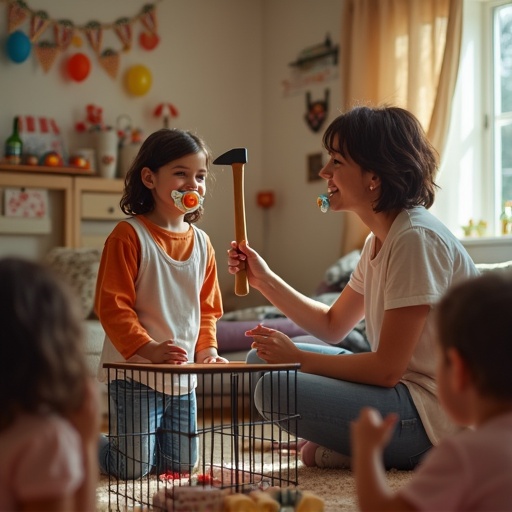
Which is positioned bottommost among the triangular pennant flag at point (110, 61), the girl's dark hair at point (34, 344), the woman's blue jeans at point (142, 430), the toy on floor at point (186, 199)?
the woman's blue jeans at point (142, 430)

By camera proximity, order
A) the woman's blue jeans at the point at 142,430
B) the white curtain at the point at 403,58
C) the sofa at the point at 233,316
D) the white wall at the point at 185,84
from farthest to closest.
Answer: the white wall at the point at 185,84, the white curtain at the point at 403,58, the sofa at the point at 233,316, the woman's blue jeans at the point at 142,430

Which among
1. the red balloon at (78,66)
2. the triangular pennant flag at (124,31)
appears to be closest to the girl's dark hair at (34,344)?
the red balloon at (78,66)

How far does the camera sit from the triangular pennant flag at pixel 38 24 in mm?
5160

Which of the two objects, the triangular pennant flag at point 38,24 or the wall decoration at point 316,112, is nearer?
the triangular pennant flag at point 38,24

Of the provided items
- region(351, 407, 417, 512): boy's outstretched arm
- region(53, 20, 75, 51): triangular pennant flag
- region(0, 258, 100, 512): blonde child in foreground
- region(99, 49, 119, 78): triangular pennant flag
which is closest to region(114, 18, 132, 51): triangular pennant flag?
region(99, 49, 119, 78): triangular pennant flag

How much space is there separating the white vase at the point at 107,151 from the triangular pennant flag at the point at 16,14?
2.57ft

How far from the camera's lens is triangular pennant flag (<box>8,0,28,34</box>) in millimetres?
5094

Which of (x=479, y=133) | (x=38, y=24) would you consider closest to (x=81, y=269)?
(x=38, y=24)

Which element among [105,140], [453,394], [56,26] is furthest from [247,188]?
[453,394]

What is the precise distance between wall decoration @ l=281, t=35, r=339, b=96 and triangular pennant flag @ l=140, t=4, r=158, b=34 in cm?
91

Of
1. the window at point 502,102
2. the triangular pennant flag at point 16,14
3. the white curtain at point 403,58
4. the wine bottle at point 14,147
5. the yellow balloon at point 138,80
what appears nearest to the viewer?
the white curtain at point 403,58

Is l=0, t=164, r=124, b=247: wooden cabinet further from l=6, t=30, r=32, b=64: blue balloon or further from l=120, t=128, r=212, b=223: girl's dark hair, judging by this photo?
l=120, t=128, r=212, b=223: girl's dark hair

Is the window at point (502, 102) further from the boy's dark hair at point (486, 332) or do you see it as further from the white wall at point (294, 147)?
the boy's dark hair at point (486, 332)

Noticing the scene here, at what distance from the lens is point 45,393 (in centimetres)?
104
